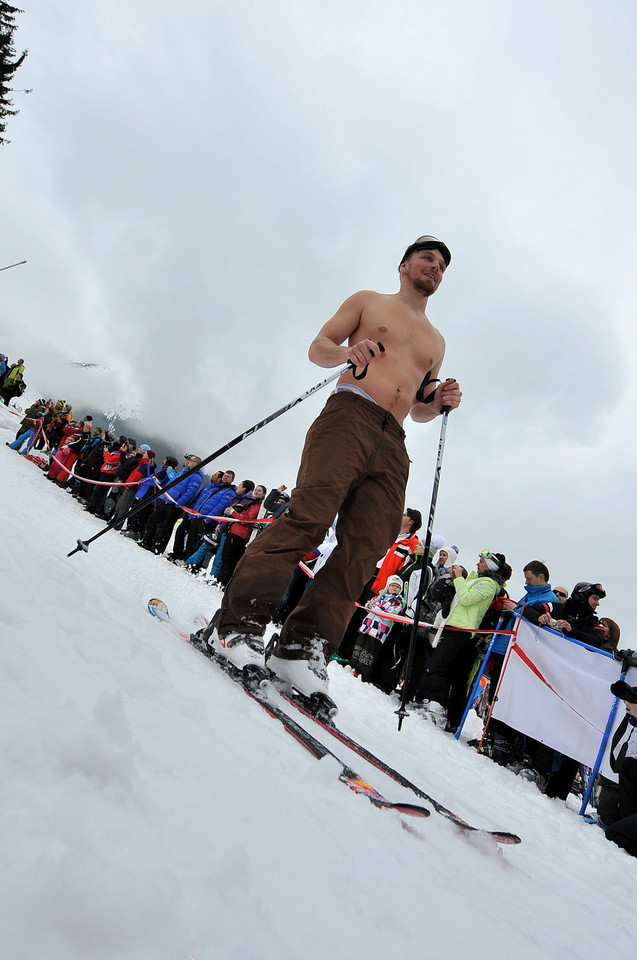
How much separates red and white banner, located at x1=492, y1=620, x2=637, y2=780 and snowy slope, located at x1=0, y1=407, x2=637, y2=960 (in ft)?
9.80

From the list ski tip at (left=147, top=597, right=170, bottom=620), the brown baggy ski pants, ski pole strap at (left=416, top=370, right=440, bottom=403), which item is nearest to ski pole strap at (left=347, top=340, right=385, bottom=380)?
the brown baggy ski pants

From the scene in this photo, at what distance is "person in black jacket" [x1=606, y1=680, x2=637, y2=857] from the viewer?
2938 millimetres

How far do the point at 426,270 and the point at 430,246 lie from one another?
16 centimetres

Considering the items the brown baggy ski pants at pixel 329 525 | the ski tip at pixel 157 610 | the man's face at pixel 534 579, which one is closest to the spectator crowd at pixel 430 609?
the man's face at pixel 534 579

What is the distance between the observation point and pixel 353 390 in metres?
2.65

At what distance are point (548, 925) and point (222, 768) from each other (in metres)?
0.81

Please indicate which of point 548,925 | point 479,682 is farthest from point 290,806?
point 479,682

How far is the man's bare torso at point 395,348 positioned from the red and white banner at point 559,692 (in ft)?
10.5

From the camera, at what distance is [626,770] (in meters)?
3.44

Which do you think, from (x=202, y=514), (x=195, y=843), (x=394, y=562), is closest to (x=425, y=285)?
(x=195, y=843)

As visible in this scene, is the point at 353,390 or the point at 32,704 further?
the point at 353,390

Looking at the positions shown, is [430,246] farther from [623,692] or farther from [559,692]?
[559,692]

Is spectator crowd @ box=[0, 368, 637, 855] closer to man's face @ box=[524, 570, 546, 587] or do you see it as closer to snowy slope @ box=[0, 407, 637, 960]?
man's face @ box=[524, 570, 546, 587]

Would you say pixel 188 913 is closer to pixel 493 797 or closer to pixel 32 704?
pixel 32 704
